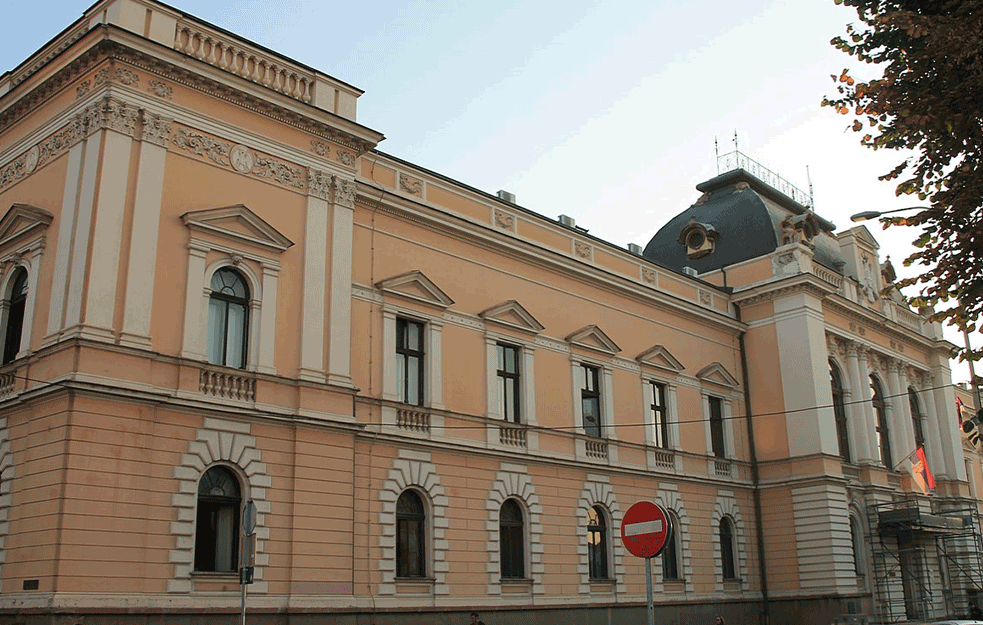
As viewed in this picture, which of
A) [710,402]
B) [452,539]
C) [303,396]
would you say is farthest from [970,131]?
[710,402]

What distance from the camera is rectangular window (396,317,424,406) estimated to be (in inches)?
851

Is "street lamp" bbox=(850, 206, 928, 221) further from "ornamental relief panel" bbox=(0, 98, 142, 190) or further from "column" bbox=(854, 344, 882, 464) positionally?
"column" bbox=(854, 344, 882, 464)

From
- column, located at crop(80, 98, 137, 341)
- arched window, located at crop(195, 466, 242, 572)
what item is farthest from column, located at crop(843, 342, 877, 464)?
column, located at crop(80, 98, 137, 341)

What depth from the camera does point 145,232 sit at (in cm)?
1738

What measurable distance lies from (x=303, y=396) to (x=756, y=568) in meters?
17.9

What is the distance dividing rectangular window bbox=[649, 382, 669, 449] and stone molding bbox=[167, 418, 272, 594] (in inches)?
537

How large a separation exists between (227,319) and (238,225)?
72.6 inches

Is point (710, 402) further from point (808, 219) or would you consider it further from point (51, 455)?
point (51, 455)

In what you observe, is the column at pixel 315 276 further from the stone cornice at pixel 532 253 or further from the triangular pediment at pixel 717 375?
the triangular pediment at pixel 717 375

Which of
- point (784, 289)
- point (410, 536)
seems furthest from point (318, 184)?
point (784, 289)

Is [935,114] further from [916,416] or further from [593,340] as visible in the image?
[916,416]

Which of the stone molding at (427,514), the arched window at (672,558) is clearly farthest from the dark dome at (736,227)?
the stone molding at (427,514)

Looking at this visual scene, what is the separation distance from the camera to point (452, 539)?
21281 mm

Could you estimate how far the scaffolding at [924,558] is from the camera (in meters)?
32.2
